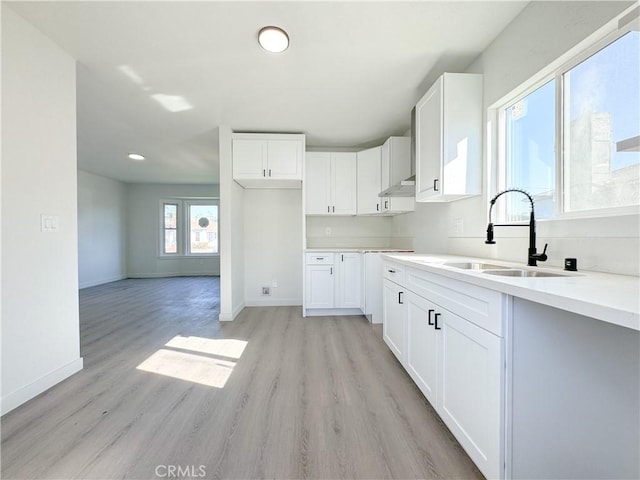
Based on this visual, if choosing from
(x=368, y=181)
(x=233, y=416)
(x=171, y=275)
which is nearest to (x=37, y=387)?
(x=233, y=416)

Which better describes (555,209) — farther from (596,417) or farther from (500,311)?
(596,417)

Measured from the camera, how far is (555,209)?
56.6 inches

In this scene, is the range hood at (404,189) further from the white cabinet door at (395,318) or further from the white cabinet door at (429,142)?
the white cabinet door at (395,318)

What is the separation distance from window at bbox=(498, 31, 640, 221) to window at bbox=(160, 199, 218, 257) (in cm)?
697

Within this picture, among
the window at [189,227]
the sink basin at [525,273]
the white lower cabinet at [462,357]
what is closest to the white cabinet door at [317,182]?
the white lower cabinet at [462,357]

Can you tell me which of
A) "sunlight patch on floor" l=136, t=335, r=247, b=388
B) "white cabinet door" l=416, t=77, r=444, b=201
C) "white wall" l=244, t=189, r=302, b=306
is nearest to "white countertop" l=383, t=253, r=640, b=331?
"white cabinet door" l=416, t=77, r=444, b=201

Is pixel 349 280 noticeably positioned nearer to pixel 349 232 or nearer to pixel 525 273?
pixel 349 232

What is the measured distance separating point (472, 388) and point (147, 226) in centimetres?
763

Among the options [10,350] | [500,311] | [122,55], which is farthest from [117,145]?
[500,311]

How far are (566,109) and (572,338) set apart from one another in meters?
1.23

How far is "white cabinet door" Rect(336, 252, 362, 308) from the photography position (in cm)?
343

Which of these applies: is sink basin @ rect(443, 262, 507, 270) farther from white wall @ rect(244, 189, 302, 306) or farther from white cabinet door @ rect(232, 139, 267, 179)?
white wall @ rect(244, 189, 302, 306)

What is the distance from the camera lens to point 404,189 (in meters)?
2.86

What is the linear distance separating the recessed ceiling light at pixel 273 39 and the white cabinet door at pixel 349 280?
2.27m
